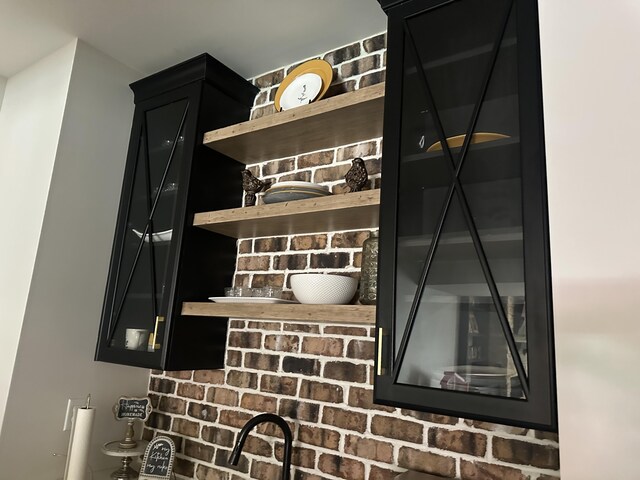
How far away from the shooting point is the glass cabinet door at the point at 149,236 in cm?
173

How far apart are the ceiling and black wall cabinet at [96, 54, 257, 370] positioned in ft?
0.34

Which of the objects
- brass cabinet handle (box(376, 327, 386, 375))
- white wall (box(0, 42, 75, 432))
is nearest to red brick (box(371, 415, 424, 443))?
brass cabinet handle (box(376, 327, 386, 375))

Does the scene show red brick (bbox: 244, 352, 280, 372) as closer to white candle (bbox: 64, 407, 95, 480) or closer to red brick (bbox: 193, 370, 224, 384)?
red brick (bbox: 193, 370, 224, 384)

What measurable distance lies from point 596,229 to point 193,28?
5.93 feet

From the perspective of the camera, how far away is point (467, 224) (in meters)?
1.11

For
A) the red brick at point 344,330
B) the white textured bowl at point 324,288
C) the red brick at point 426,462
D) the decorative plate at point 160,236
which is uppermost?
the decorative plate at point 160,236

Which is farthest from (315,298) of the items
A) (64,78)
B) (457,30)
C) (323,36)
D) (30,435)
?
(64,78)

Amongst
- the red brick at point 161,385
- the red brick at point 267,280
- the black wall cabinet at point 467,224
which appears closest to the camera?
the black wall cabinet at point 467,224

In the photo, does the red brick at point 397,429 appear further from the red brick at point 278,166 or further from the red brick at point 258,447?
the red brick at point 278,166

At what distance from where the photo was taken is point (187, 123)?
6.12 feet

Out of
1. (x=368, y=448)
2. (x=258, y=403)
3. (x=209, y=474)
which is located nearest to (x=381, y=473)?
(x=368, y=448)

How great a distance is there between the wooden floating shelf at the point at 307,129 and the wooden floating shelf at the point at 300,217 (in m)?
0.30

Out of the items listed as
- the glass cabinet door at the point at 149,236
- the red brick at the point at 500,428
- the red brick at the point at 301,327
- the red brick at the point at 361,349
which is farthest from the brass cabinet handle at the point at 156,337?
the red brick at the point at 500,428

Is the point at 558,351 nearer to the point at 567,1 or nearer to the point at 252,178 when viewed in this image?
the point at 567,1
